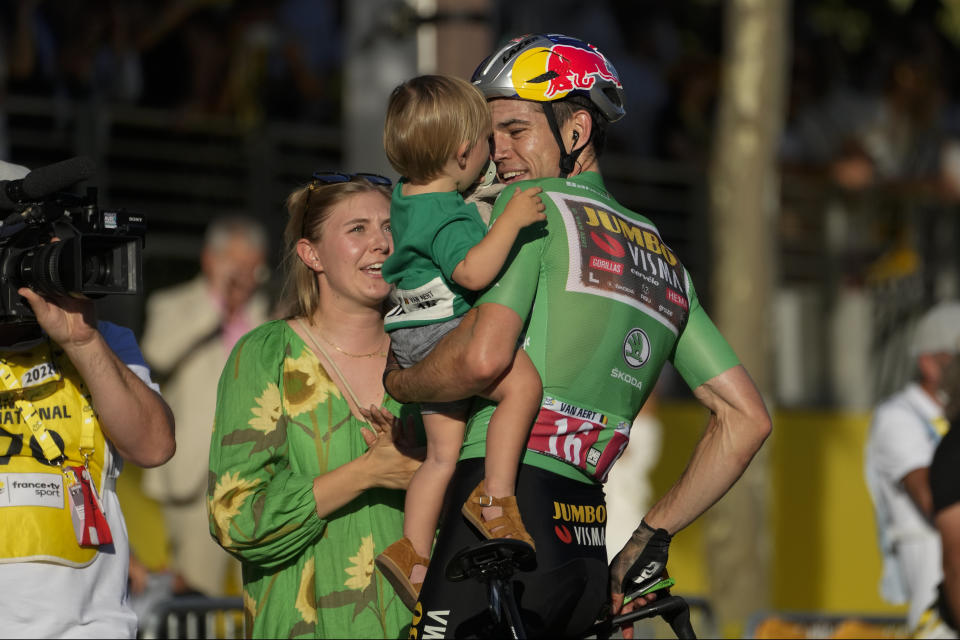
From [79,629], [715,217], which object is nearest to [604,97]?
[79,629]

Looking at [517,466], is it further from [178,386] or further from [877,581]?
[877,581]

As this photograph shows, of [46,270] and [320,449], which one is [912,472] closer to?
[320,449]

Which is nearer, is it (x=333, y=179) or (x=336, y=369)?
(x=336, y=369)

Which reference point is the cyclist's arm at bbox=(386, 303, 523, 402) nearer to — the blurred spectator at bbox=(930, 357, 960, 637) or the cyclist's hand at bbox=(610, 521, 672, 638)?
the cyclist's hand at bbox=(610, 521, 672, 638)

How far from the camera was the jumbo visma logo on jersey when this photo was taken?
135 inches

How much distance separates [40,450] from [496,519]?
128 cm

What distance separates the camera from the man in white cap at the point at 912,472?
7113 millimetres

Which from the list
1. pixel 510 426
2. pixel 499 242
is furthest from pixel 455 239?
pixel 510 426

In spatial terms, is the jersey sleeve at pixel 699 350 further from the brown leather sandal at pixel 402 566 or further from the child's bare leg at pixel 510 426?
the brown leather sandal at pixel 402 566

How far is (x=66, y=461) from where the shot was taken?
3.91 metres

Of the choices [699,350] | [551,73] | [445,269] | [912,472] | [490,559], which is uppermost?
[551,73]

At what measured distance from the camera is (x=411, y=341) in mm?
3652

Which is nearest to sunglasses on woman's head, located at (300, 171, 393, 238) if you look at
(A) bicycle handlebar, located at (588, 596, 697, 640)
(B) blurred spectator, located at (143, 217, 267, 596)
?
(A) bicycle handlebar, located at (588, 596, 697, 640)

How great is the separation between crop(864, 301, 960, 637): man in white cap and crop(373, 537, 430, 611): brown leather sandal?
12.7 ft
